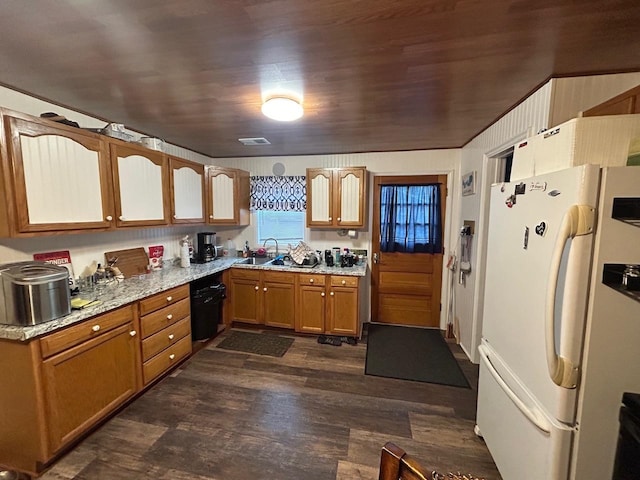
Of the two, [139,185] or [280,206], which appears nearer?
[139,185]

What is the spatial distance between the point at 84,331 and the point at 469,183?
3.74 meters

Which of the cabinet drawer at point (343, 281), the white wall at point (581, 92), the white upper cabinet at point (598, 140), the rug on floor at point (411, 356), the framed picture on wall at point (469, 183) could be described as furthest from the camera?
the cabinet drawer at point (343, 281)

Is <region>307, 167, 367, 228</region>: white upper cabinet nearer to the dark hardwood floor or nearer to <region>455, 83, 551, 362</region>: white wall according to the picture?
<region>455, 83, 551, 362</region>: white wall

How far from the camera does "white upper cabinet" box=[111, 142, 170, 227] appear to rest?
2455mm

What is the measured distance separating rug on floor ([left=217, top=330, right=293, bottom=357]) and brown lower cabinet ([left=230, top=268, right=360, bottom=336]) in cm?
17

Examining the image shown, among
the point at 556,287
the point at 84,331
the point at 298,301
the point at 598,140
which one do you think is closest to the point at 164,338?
the point at 84,331

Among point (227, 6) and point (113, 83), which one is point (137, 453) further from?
point (227, 6)

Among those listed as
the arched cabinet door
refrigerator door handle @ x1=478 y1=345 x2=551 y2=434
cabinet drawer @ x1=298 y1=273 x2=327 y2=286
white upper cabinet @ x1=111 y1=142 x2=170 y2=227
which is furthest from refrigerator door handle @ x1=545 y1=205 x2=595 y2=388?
white upper cabinet @ x1=111 y1=142 x2=170 y2=227

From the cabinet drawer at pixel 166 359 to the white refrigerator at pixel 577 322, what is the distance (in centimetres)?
268

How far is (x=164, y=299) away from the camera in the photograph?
260cm

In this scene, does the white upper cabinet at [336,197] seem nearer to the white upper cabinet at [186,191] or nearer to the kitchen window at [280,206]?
the kitchen window at [280,206]

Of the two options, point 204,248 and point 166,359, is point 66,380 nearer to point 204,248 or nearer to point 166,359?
point 166,359

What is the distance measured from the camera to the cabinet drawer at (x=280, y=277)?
3588mm

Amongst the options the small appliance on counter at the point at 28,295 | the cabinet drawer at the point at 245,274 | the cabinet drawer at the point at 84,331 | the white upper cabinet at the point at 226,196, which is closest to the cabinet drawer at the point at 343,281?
the cabinet drawer at the point at 245,274
